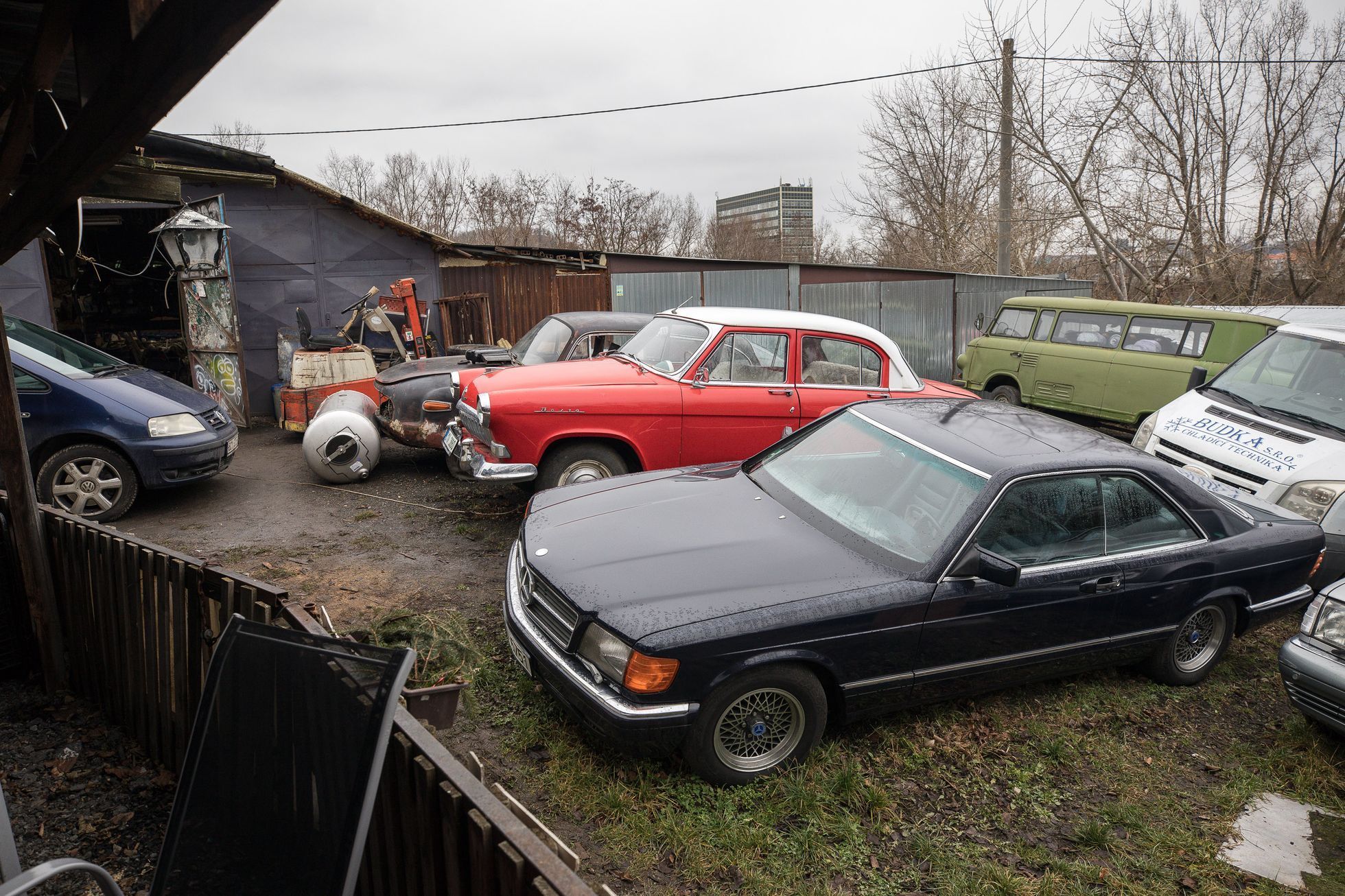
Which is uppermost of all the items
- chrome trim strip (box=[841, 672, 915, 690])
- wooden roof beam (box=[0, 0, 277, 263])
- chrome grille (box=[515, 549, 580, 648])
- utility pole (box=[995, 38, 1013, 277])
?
utility pole (box=[995, 38, 1013, 277])

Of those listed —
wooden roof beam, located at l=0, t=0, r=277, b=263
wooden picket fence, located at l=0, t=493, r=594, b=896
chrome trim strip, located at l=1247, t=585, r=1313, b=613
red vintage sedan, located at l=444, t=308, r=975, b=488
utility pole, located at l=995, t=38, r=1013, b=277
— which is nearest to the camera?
wooden picket fence, located at l=0, t=493, r=594, b=896

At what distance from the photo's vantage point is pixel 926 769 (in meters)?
3.83

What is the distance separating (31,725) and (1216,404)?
8409mm

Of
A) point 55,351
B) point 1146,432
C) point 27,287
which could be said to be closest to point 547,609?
point 1146,432

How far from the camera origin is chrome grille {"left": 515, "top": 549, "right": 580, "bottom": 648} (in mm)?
3648

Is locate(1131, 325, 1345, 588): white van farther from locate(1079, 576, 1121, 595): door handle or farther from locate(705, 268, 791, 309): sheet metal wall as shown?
locate(705, 268, 791, 309): sheet metal wall

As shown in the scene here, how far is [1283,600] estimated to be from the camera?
4836 millimetres

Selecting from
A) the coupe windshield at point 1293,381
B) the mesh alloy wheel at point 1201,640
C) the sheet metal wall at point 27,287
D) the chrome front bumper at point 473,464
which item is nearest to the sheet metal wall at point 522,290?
the sheet metal wall at point 27,287

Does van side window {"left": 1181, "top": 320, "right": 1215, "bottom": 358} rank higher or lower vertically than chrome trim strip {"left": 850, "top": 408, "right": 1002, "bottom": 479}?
higher

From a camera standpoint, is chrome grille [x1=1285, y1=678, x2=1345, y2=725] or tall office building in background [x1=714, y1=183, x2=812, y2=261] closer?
chrome grille [x1=1285, y1=678, x2=1345, y2=725]

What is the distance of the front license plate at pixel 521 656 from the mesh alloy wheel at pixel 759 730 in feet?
3.08

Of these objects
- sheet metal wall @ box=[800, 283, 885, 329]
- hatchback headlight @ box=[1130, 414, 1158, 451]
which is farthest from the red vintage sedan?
sheet metal wall @ box=[800, 283, 885, 329]

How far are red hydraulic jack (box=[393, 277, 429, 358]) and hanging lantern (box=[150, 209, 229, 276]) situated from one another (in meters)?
2.39

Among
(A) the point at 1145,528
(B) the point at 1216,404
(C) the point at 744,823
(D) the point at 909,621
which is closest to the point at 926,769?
(D) the point at 909,621
